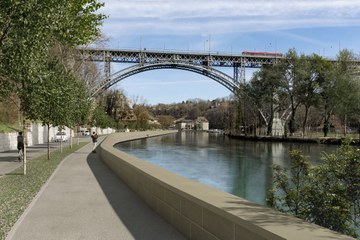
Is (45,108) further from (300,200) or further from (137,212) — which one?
Result: (300,200)

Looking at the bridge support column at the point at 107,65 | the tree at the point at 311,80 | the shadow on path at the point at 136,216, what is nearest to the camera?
the shadow on path at the point at 136,216

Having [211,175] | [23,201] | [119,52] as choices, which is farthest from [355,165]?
[119,52]

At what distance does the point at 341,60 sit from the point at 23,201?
68807mm

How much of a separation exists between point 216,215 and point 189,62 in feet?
314

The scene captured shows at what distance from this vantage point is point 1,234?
706cm

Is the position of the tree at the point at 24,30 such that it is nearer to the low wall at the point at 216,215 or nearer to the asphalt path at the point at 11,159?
the low wall at the point at 216,215

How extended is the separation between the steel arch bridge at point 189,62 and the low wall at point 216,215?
81295mm

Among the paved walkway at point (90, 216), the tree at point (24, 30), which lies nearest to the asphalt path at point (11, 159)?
the paved walkway at point (90, 216)

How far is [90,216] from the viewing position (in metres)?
8.61

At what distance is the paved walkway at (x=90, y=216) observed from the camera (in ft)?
23.4

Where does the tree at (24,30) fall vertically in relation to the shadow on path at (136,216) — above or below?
above

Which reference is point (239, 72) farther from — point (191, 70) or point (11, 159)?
point (11, 159)

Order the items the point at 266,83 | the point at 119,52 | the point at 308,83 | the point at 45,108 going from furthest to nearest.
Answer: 1. the point at 119,52
2. the point at 266,83
3. the point at 308,83
4. the point at 45,108

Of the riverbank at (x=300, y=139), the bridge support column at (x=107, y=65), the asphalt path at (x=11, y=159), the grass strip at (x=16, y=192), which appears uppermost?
the bridge support column at (x=107, y=65)
